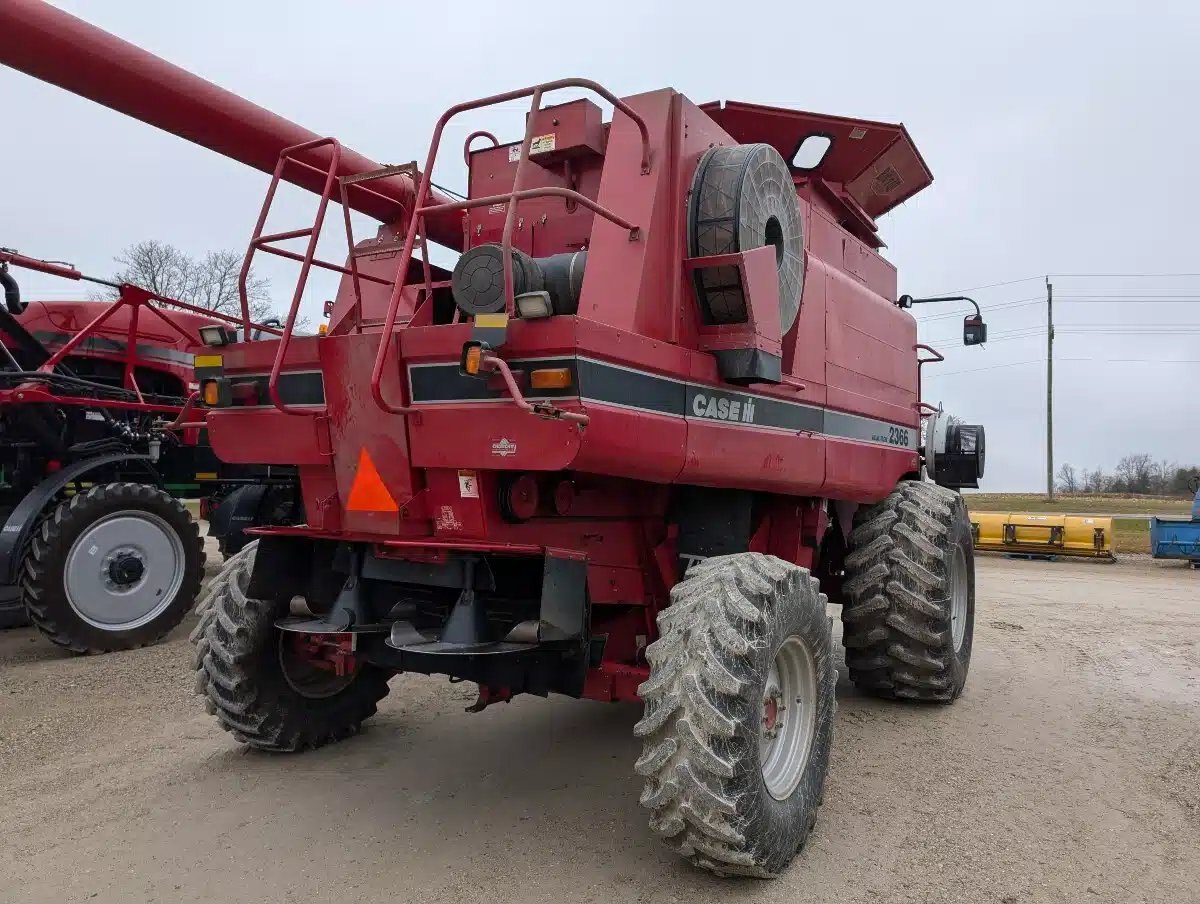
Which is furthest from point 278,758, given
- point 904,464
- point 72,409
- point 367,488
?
point 72,409

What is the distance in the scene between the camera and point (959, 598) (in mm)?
6227

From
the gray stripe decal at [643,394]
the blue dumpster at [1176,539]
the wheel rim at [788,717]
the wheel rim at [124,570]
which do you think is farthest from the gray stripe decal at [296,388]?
the blue dumpster at [1176,539]

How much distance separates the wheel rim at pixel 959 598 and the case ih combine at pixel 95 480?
4.49 m

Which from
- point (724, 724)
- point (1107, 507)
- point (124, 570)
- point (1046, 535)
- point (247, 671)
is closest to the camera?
point (724, 724)

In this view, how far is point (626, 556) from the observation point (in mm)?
4125

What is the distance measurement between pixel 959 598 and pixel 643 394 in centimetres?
391

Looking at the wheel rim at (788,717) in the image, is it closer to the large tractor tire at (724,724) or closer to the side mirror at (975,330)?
the large tractor tire at (724,724)

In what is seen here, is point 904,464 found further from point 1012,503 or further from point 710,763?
point 1012,503

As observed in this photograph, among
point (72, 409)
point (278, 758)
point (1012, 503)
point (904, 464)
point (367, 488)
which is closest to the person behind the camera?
point (367, 488)

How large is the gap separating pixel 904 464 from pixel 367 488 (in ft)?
12.9

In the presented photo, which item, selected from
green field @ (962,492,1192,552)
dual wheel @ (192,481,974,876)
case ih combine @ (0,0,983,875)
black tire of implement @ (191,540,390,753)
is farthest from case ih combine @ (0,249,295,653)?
green field @ (962,492,1192,552)

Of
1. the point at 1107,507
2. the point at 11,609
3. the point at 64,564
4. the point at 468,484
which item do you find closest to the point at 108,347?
the point at 11,609

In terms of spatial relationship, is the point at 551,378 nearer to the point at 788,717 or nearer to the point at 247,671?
the point at 788,717

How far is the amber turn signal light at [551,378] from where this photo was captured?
3000 mm
